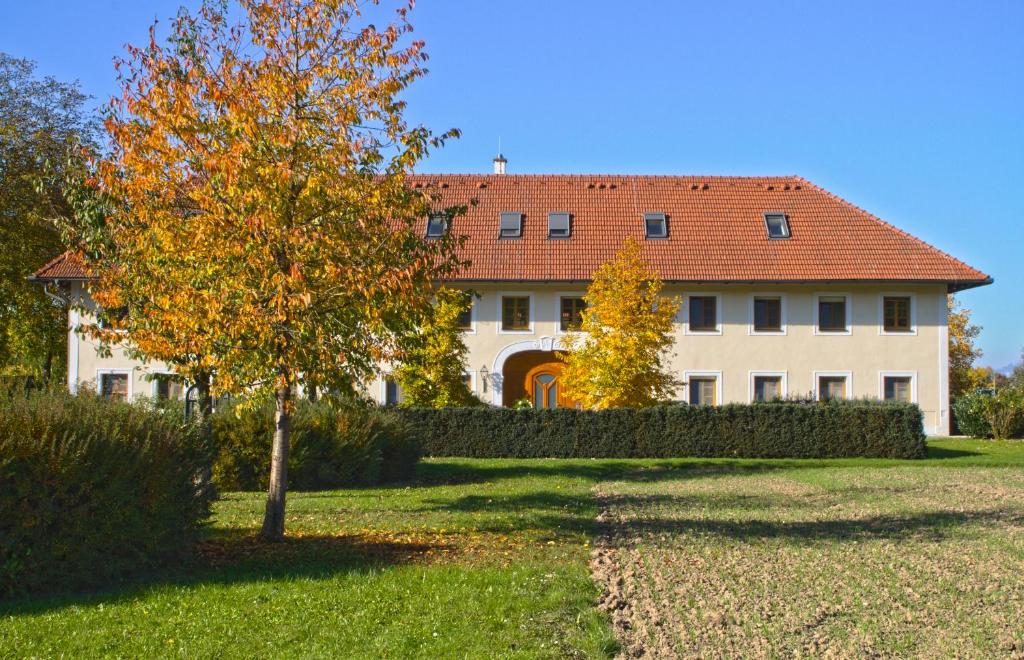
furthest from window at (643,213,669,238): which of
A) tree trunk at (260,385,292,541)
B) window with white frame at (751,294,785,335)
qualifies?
tree trunk at (260,385,292,541)

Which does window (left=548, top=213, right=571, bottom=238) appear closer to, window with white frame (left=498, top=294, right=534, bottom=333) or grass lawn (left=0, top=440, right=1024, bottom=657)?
window with white frame (left=498, top=294, right=534, bottom=333)

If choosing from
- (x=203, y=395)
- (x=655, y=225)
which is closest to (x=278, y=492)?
(x=203, y=395)

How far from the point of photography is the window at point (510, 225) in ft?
115

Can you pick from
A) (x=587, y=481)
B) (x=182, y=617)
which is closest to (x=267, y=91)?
(x=182, y=617)

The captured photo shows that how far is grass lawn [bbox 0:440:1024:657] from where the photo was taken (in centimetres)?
650

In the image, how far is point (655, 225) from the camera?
35.7m

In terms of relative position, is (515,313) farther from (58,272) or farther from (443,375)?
(58,272)

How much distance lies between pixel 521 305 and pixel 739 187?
32.9ft

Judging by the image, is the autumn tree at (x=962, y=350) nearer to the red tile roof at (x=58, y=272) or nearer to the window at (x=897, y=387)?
the window at (x=897, y=387)

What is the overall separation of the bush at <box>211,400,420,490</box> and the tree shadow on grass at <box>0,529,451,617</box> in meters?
5.76

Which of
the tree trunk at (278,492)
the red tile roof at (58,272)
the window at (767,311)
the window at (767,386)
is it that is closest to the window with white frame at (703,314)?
the window at (767,311)

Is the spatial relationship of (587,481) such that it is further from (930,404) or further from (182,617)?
(930,404)

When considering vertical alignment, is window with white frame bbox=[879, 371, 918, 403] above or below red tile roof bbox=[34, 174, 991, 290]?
below

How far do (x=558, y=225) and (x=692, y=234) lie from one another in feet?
15.3
